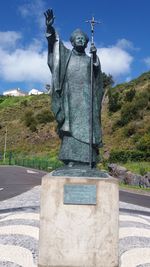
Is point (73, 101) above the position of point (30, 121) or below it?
below

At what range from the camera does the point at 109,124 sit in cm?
5778

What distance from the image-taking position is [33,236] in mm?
9172

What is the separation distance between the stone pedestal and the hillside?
104ft

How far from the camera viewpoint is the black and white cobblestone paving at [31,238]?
296 inches

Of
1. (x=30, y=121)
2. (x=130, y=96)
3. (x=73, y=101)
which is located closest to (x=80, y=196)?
(x=73, y=101)

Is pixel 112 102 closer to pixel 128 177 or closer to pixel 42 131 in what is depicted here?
pixel 42 131

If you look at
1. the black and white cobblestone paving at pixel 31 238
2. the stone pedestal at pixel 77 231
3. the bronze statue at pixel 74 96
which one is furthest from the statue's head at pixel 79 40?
the black and white cobblestone paving at pixel 31 238

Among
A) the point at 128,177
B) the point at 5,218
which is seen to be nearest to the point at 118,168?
the point at 128,177

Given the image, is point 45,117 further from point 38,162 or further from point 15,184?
point 15,184

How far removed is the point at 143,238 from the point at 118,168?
1934 cm

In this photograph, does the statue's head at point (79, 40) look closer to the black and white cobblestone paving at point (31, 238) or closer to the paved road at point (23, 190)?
the black and white cobblestone paving at point (31, 238)

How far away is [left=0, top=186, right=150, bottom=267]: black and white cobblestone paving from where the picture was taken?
7.52 meters

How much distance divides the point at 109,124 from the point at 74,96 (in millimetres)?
50402

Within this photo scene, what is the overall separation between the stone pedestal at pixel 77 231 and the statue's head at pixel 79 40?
2.60 m
